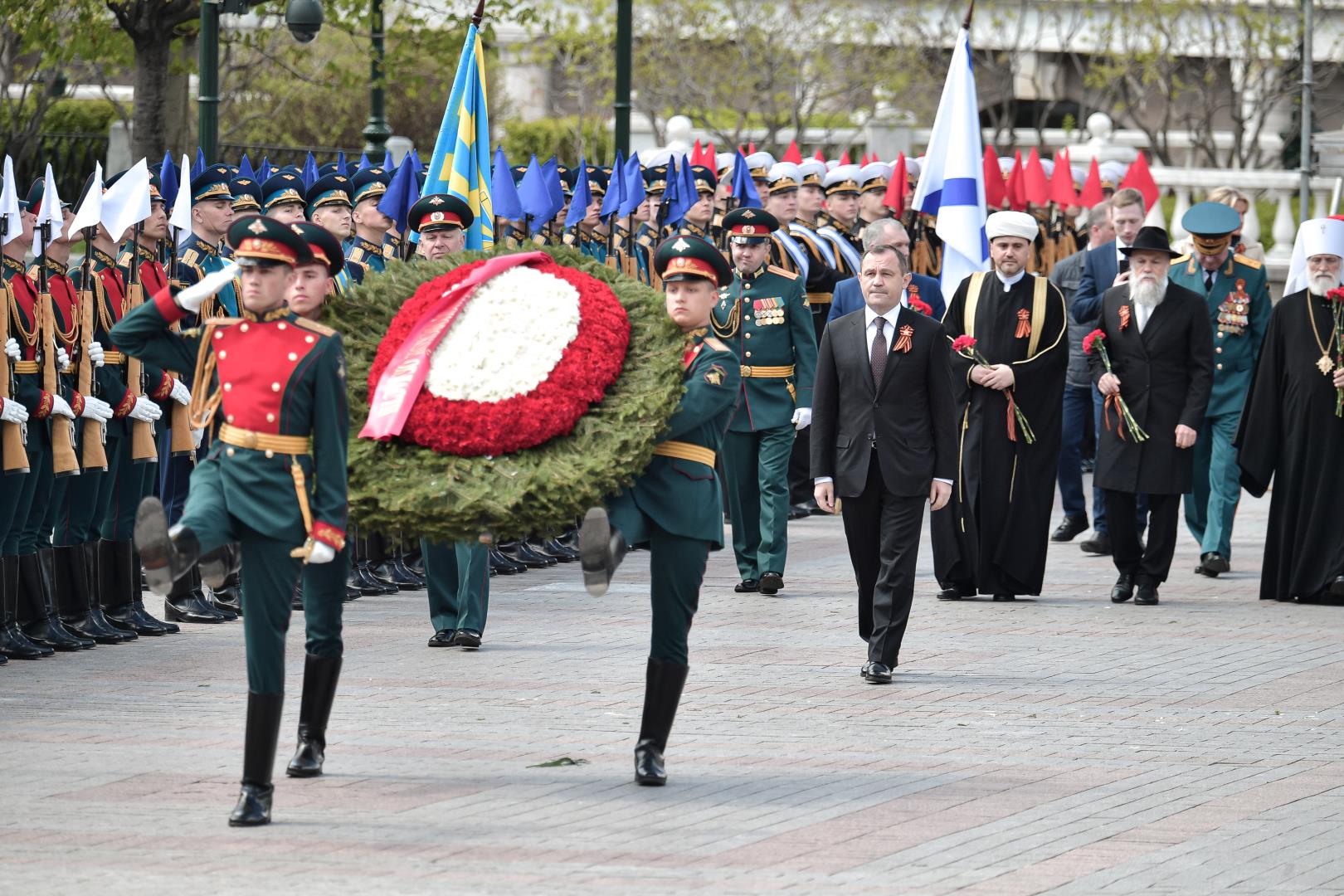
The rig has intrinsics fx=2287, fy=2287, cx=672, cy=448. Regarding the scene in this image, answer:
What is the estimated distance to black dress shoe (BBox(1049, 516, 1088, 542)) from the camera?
52.5 feet

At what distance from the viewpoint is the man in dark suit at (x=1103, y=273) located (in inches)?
593

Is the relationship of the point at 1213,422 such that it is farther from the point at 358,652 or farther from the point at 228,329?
the point at 228,329

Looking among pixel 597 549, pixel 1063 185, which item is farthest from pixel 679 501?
pixel 1063 185

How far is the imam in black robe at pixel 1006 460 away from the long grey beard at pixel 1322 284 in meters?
1.62

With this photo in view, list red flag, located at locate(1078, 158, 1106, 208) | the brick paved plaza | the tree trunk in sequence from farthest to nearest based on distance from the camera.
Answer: red flag, located at locate(1078, 158, 1106, 208), the tree trunk, the brick paved plaza

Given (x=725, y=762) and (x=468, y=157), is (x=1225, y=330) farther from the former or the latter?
(x=725, y=762)

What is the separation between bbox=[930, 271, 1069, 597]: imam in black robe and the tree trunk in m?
10.1

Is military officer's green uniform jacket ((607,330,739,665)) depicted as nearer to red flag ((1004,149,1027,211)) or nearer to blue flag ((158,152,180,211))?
blue flag ((158,152,180,211))

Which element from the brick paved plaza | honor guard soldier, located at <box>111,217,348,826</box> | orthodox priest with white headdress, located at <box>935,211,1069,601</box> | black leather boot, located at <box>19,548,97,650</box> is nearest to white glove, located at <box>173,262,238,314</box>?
honor guard soldier, located at <box>111,217,348,826</box>

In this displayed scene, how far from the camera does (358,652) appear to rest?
10711 millimetres

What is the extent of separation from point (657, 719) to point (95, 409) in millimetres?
3897

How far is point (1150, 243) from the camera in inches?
517

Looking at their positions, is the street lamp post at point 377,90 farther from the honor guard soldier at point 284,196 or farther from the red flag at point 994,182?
the honor guard soldier at point 284,196

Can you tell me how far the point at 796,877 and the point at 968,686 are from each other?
3.48 metres
